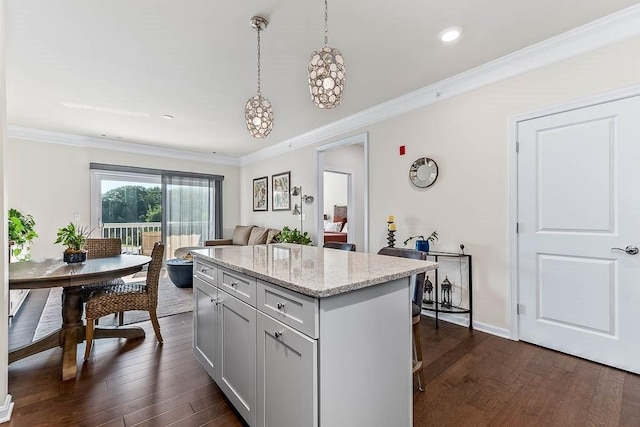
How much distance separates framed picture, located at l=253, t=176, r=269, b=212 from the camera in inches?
243

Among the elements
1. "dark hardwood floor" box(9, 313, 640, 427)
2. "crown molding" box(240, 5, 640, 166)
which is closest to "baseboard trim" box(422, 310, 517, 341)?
"dark hardwood floor" box(9, 313, 640, 427)

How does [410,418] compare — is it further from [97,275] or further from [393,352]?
[97,275]

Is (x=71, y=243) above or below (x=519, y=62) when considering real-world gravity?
below

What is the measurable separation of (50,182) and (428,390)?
20.4 feet

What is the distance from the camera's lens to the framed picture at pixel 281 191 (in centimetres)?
557

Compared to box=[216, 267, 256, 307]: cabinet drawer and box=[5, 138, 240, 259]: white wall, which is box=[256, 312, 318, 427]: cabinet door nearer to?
box=[216, 267, 256, 307]: cabinet drawer

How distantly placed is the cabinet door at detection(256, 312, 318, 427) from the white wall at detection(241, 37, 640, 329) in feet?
7.82

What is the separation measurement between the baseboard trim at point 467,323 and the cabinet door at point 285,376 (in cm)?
239

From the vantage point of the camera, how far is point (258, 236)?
231 inches

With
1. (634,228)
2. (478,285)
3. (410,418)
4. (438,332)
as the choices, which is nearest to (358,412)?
(410,418)

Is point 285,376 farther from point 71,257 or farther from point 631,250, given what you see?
point 631,250

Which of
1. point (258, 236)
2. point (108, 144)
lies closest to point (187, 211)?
point (258, 236)

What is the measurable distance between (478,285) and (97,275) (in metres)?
3.36

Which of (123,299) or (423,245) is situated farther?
(423,245)
